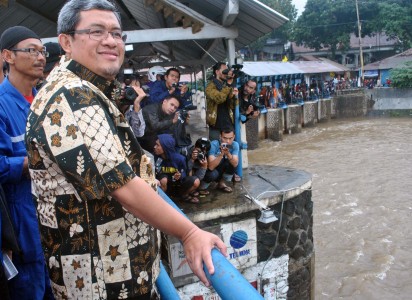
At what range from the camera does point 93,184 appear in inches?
47.7

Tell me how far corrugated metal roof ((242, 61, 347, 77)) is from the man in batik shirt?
19456mm

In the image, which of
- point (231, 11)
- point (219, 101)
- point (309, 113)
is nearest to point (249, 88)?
point (219, 101)

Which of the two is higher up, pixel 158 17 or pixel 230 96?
pixel 158 17

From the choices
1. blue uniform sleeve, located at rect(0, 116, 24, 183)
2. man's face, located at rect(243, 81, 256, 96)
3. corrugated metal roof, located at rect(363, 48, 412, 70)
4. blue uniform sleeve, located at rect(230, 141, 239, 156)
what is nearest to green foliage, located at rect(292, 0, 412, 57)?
corrugated metal roof, located at rect(363, 48, 412, 70)

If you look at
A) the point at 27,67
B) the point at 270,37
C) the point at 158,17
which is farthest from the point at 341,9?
the point at 27,67

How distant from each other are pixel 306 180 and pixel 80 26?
417cm

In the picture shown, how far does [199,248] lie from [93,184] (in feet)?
1.21

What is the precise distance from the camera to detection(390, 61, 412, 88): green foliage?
25.8 meters

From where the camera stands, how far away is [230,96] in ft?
17.3

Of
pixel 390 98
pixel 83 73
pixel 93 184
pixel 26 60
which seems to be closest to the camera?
pixel 93 184

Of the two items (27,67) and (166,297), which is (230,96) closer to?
(27,67)

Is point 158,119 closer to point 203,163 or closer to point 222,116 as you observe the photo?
point 203,163

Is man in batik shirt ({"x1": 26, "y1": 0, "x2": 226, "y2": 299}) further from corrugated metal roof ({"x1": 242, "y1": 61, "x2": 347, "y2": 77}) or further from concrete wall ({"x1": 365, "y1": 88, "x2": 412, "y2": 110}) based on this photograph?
concrete wall ({"x1": 365, "y1": 88, "x2": 412, "y2": 110})

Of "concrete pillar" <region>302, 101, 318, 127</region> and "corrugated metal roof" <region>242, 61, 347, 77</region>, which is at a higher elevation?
"corrugated metal roof" <region>242, 61, 347, 77</region>
